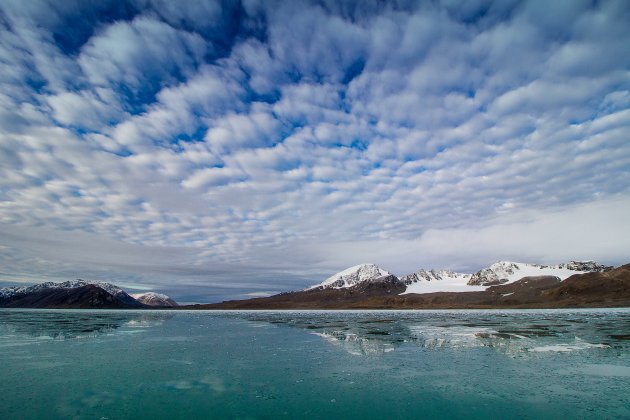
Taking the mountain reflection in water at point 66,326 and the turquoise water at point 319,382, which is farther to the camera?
the mountain reflection in water at point 66,326

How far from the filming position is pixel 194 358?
2309cm

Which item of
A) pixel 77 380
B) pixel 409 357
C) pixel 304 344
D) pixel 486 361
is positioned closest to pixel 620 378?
pixel 486 361

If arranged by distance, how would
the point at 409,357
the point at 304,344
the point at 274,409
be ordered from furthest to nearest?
1. the point at 304,344
2. the point at 409,357
3. the point at 274,409

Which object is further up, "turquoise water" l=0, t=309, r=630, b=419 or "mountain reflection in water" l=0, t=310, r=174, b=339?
"mountain reflection in water" l=0, t=310, r=174, b=339

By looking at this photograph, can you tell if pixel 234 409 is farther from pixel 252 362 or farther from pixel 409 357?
pixel 409 357

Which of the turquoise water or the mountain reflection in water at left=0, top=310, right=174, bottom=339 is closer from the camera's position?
the turquoise water

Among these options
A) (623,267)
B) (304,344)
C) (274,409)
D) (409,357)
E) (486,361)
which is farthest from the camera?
(623,267)

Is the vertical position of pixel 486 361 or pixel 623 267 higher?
pixel 623 267

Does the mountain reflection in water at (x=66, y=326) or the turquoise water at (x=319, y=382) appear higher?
the mountain reflection in water at (x=66, y=326)

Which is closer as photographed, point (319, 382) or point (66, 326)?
point (319, 382)

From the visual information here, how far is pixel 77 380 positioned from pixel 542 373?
2258cm

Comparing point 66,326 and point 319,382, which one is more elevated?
point 66,326

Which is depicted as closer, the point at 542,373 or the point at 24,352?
the point at 542,373

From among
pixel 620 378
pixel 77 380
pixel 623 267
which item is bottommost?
pixel 620 378
